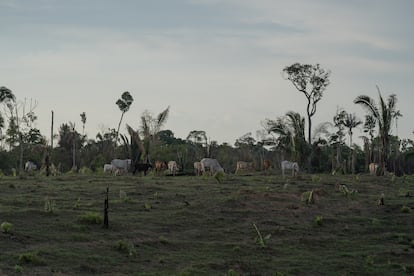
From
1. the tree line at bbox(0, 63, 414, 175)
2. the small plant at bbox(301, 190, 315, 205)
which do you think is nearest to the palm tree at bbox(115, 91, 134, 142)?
the tree line at bbox(0, 63, 414, 175)

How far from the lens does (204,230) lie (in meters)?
16.7

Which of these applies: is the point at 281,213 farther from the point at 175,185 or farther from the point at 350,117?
the point at 350,117

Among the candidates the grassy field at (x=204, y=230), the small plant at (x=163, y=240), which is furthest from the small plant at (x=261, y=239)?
the small plant at (x=163, y=240)

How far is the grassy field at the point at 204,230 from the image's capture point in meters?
13.3

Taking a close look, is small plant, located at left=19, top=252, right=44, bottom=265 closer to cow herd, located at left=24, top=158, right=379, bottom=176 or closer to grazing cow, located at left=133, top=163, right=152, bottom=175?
cow herd, located at left=24, top=158, right=379, bottom=176

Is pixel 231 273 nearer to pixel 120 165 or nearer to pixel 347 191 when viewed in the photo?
pixel 347 191

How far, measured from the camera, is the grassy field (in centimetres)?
1326

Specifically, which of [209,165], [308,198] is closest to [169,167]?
[209,165]

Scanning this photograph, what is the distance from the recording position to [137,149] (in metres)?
32.7

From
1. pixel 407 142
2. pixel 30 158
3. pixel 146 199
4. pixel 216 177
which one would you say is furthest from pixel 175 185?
pixel 407 142

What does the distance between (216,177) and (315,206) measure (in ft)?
20.8

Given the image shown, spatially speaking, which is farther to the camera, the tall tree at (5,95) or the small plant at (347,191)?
the tall tree at (5,95)

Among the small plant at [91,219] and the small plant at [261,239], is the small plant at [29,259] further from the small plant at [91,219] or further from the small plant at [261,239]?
the small plant at [261,239]

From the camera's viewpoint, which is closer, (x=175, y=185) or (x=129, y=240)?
(x=129, y=240)
